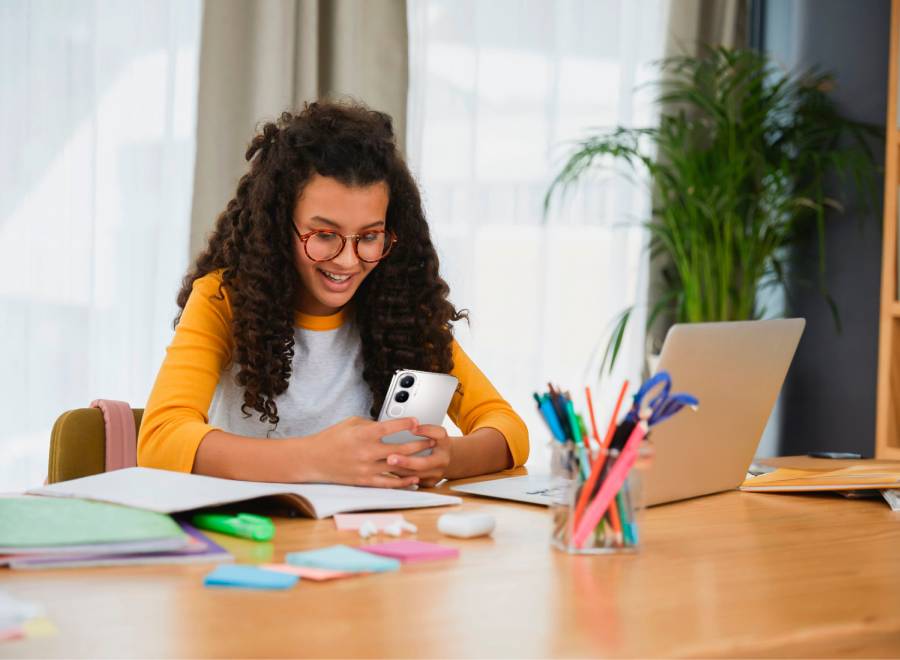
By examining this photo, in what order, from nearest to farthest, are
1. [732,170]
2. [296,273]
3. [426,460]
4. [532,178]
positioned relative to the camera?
[426,460], [296,273], [732,170], [532,178]

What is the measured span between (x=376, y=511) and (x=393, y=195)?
2.50ft

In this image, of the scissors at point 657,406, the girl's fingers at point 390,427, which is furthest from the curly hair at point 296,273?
the scissors at point 657,406

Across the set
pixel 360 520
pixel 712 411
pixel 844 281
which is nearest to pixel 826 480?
pixel 712 411

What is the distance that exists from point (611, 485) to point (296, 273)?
896 millimetres

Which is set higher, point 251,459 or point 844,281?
point 844,281

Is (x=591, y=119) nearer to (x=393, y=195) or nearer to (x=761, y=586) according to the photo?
(x=393, y=195)

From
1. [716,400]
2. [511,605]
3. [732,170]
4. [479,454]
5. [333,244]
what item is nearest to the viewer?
[511,605]

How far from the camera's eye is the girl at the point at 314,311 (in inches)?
62.8

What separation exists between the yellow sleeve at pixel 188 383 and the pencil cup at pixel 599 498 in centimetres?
59

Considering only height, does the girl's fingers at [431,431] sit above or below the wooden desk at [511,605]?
above

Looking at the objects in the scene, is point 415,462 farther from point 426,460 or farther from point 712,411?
point 712,411

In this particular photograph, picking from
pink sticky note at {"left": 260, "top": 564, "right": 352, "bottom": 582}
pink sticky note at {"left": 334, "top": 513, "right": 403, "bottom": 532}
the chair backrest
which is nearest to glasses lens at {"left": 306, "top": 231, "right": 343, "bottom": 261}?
the chair backrest

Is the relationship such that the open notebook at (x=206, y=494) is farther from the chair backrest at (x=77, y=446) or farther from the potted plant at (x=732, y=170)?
the potted plant at (x=732, y=170)

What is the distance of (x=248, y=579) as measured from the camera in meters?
0.86
